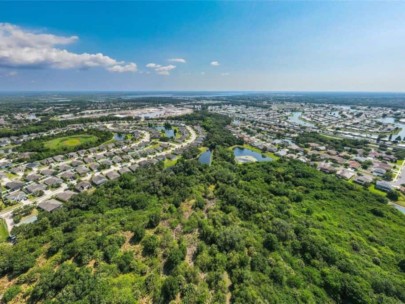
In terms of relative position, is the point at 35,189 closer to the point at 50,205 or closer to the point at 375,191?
the point at 50,205

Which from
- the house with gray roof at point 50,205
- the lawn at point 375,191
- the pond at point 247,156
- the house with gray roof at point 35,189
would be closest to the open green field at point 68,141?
the house with gray roof at point 35,189

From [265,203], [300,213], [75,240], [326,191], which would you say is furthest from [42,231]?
[326,191]

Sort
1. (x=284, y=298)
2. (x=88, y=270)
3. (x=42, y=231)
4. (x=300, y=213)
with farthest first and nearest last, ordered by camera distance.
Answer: (x=300, y=213) < (x=42, y=231) < (x=88, y=270) < (x=284, y=298)

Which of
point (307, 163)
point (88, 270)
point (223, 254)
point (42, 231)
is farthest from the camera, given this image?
point (307, 163)

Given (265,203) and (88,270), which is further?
(265,203)

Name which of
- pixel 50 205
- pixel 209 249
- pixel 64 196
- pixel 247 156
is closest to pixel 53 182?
pixel 64 196

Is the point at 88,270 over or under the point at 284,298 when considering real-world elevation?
over

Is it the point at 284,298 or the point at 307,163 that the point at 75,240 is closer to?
the point at 284,298
